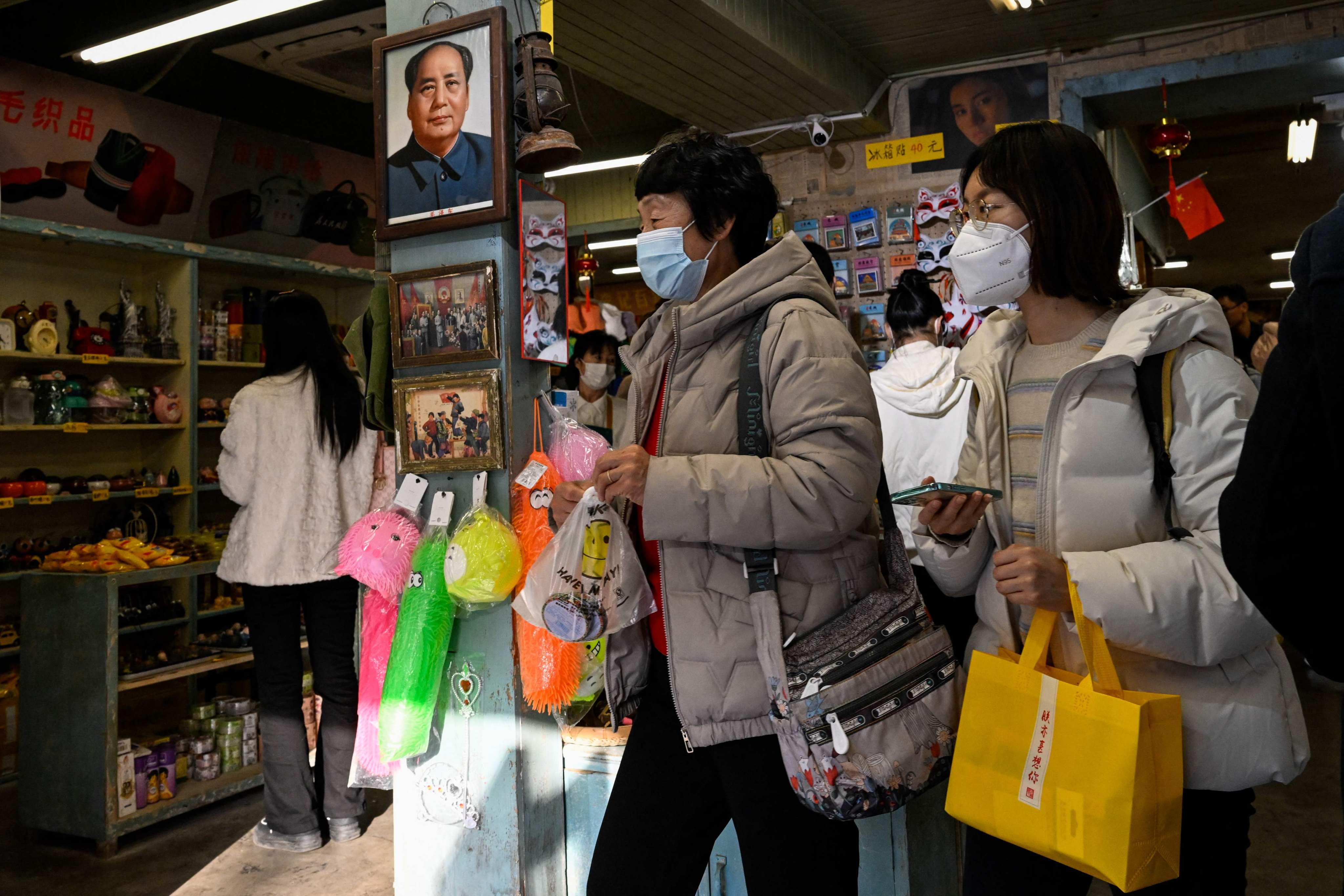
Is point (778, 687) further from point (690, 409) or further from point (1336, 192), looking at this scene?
point (1336, 192)

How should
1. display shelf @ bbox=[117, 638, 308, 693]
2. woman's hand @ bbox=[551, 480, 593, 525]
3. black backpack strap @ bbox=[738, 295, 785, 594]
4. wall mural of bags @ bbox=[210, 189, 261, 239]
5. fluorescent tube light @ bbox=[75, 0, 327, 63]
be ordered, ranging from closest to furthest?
black backpack strap @ bbox=[738, 295, 785, 594]
woman's hand @ bbox=[551, 480, 593, 525]
display shelf @ bbox=[117, 638, 308, 693]
fluorescent tube light @ bbox=[75, 0, 327, 63]
wall mural of bags @ bbox=[210, 189, 261, 239]

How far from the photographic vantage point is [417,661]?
2.62 metres

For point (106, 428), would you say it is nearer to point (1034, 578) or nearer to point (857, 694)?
point (857, 694)

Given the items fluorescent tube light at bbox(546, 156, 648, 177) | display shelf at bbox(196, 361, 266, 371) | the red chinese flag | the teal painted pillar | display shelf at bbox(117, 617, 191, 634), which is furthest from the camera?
fluorescent tube light at bbox(546, 156, 648, 177)

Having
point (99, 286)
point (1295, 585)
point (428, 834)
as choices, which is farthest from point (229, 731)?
point (1295, 585)

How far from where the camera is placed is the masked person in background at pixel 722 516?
1.54 m

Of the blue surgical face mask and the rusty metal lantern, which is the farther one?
the rusty metal lantern

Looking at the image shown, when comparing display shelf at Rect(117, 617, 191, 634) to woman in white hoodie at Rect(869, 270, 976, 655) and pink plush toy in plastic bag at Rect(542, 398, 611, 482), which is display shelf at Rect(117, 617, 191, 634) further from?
woman in white hoodie at Rect(869, 270, 976, 655)

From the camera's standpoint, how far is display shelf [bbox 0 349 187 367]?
5051mm

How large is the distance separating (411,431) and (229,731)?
2218 millimetres

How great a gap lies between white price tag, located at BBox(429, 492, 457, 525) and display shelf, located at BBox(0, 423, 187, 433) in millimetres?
3390

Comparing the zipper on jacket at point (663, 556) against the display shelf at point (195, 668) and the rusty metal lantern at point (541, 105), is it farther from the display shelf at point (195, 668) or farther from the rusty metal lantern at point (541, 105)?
the display shelf at point (195, 668)

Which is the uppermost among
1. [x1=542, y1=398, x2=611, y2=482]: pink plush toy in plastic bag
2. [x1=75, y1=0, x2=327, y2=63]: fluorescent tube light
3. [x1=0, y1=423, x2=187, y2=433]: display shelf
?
[x1=75, y1=0, x2=327, y2=63]: fluorescent tube light

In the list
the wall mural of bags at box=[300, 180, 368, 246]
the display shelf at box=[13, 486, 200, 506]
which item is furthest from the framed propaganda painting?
the wall mural of bags at box=[300, 180, 368, 246]
